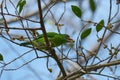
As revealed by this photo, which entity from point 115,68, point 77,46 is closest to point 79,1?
point 115,68

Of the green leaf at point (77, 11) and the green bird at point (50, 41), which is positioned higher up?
the green leaf at point (77, 11)

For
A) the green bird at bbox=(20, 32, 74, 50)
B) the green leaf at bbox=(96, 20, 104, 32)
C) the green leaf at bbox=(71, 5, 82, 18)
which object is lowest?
the green bird at bbox=(20, 32, 74, 50)

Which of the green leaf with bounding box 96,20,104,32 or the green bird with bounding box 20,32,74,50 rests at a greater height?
the green leaf with bounding box 96,20,104,32

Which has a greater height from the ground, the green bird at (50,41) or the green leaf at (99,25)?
the green leaf at (99,25)

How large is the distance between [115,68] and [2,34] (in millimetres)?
470

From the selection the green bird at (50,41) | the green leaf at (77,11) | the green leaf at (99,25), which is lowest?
the green bird at (50,41)

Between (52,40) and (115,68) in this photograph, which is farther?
(115,68)

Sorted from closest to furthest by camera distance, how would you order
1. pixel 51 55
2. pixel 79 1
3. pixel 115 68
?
pixel 51 55, pixel 115 68, pixel 79 1

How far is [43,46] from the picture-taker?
0.99 meters

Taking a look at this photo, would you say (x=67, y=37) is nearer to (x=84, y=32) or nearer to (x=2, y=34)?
(x=84, y=32)

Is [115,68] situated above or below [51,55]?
below

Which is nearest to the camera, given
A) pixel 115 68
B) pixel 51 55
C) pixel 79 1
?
pixel 51 55

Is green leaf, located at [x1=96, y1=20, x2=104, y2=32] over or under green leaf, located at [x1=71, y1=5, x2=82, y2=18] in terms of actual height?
under

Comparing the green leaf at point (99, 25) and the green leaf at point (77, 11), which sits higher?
the green leaf at point (77, 11)
